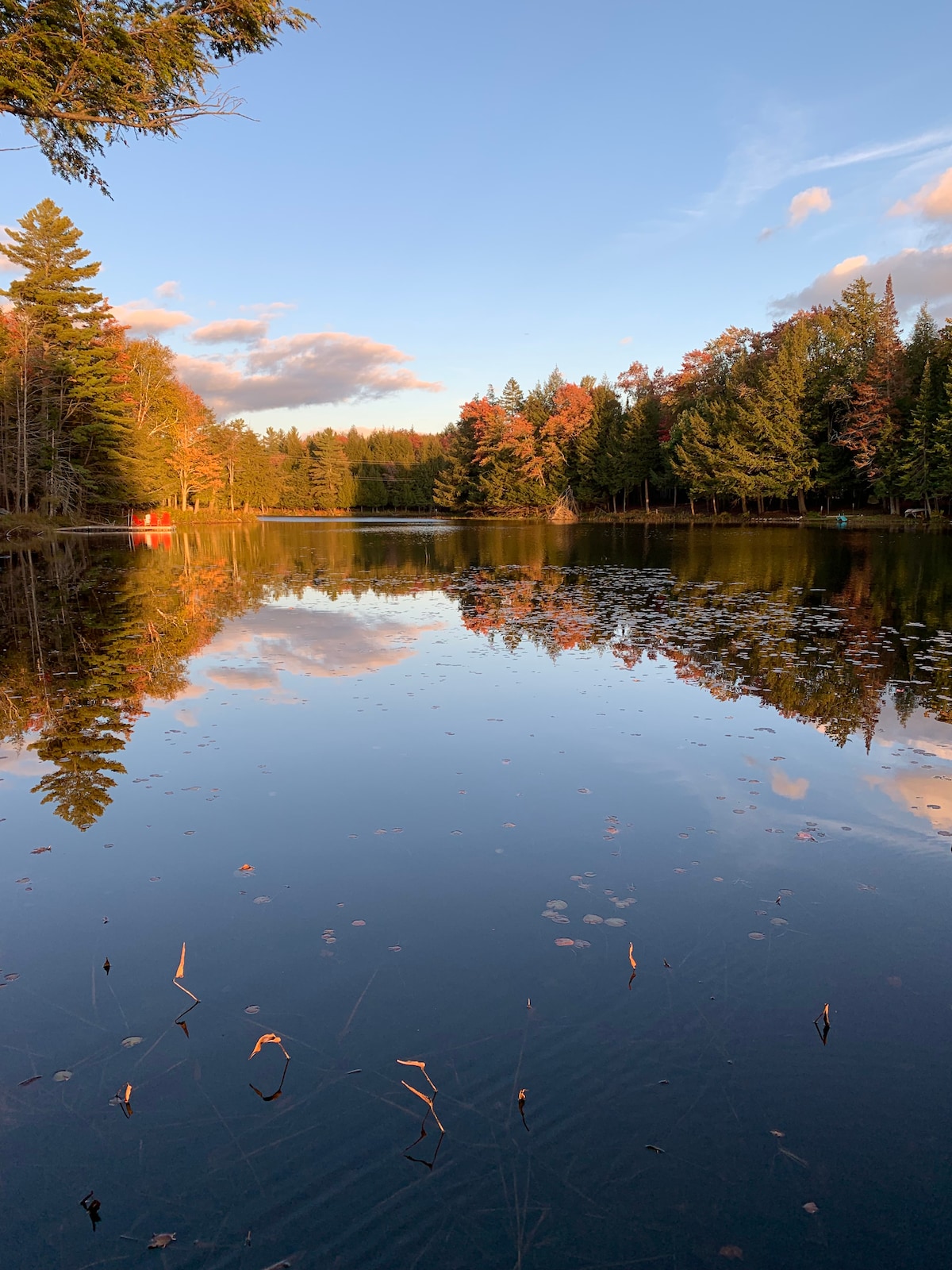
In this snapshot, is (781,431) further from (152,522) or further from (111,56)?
(111,56)

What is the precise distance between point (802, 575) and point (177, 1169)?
2349 cm

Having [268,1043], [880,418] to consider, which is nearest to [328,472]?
[880,418]

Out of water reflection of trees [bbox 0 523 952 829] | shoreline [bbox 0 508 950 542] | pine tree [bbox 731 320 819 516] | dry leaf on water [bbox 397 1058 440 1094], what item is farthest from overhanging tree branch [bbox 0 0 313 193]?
pine tree [bbox 731 320 819 516]

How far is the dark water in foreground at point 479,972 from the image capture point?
2.71 metres

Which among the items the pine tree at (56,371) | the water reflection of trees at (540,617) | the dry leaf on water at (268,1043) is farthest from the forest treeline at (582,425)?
the dry leaf on water at (268,1043)

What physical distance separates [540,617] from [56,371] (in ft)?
128

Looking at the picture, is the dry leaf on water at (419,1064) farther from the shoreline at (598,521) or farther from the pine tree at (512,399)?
the pine tree at (512,399)

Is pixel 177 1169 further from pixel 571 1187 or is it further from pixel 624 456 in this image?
pixel 624 456

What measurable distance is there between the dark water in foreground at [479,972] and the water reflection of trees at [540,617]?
0.18 meters

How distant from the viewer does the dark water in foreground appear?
2.71 metres

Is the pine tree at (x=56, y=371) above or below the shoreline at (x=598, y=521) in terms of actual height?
above

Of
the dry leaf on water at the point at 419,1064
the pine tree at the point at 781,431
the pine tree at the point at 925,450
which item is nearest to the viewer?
the dry leaf on water at the point at 419,1064

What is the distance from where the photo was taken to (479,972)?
4059 mm

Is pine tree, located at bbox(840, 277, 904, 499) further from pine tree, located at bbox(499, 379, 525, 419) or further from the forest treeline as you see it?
pine tree, located at bbox(499, 379, 525, 419)
